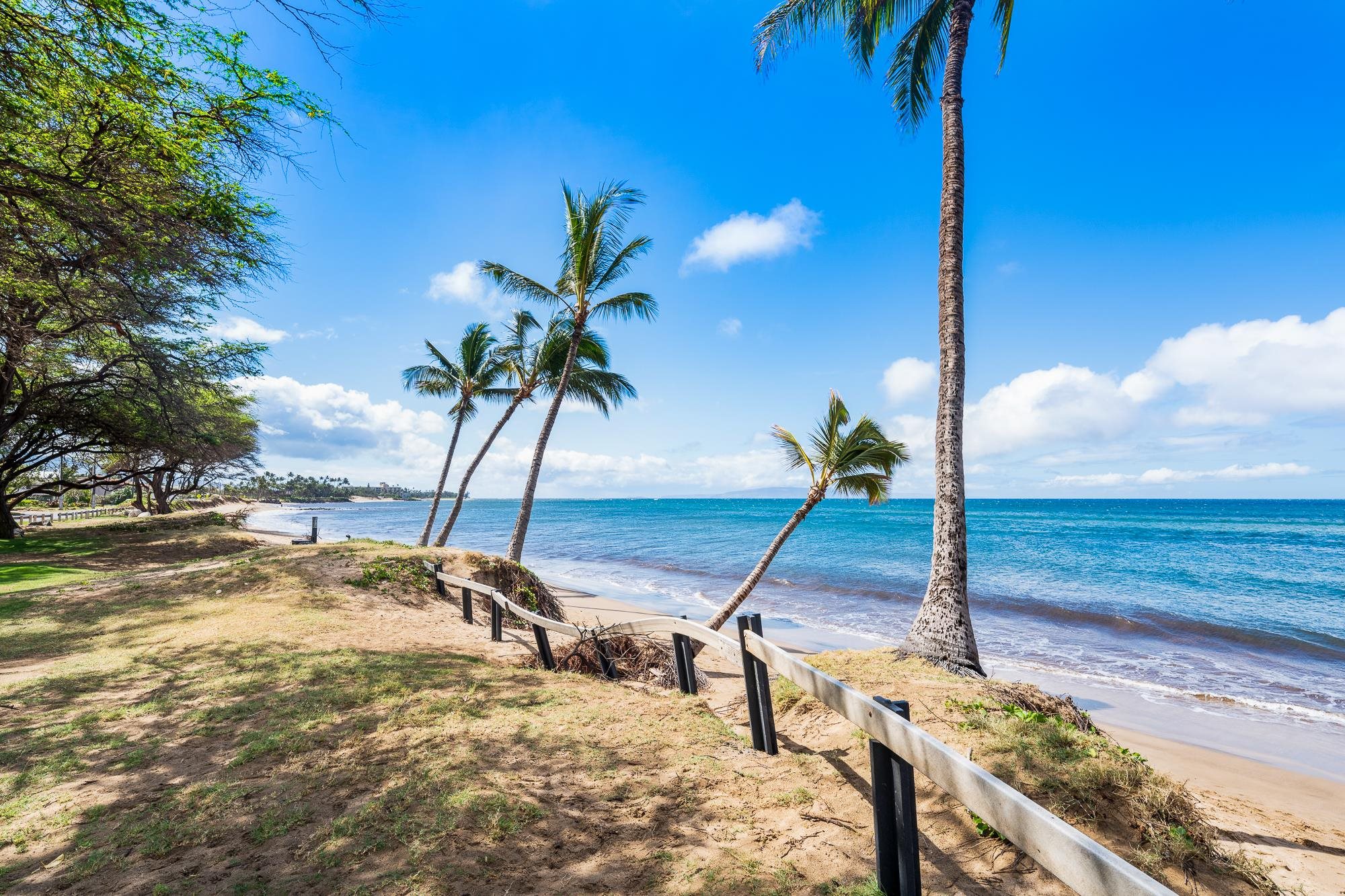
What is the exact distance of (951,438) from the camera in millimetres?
6988

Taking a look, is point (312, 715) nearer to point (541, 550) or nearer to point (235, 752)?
point (235, 752)

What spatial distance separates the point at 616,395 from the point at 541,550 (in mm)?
20446

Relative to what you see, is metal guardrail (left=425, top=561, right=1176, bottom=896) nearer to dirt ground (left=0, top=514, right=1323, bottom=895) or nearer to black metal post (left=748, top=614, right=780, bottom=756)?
black metal post (left=748, top=614, right=780, bottom=756)

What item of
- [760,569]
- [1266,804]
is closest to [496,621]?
[760,569]

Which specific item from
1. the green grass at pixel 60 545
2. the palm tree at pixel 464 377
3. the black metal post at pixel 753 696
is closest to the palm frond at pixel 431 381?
the palm tree at pixel 464 377

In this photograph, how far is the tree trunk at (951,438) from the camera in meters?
6.40

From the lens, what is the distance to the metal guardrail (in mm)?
1624

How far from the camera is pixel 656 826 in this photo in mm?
2990

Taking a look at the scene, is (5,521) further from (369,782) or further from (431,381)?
(369,782)

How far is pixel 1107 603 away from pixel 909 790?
20696 mm

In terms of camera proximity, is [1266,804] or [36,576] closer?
[1266,804]

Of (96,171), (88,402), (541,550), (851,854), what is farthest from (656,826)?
(541,550)

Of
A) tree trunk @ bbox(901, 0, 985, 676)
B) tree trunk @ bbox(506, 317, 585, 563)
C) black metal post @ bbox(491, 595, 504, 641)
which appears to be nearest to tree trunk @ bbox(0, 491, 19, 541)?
tree trunk @ bbox(506, 317, 585, 563)

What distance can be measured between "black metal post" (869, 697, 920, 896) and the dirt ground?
0.47ft
